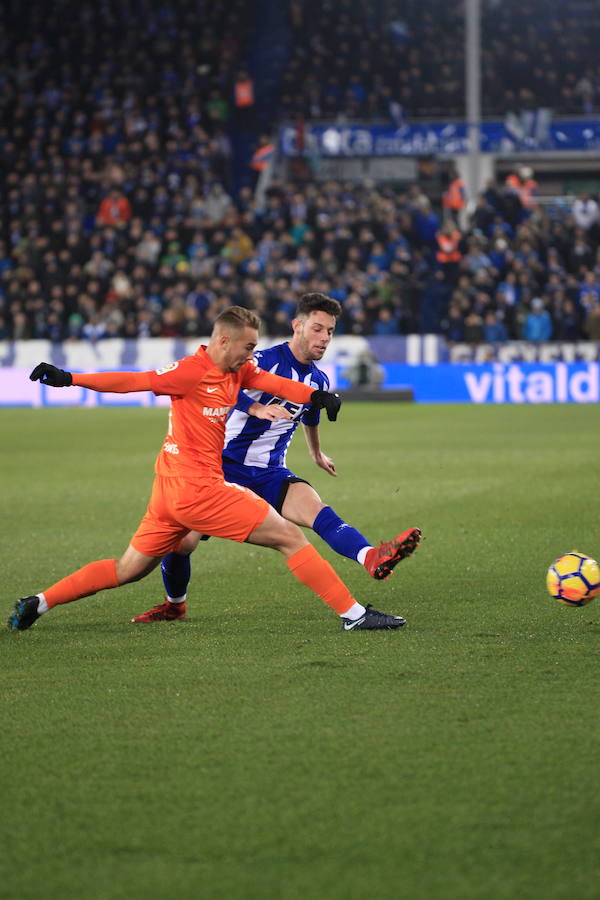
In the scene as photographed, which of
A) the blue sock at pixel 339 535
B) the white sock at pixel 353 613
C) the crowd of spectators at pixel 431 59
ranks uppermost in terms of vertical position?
the crowd of spectators at pixel 431 59

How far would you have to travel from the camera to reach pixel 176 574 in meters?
6.45

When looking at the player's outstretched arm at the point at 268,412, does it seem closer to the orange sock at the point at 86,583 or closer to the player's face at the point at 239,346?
the player's face at the point at 239,346

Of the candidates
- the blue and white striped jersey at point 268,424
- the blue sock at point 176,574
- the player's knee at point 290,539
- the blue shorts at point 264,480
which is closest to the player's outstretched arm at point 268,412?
the player's knee at point 290,539

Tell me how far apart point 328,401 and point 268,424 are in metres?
0.87

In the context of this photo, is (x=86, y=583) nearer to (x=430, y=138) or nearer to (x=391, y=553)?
(x=391, y=553)

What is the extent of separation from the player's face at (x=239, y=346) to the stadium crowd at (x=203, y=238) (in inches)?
771

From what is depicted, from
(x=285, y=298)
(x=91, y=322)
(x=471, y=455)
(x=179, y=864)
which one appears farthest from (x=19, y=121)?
(x=179, y=864)

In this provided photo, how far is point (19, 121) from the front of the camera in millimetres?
32094

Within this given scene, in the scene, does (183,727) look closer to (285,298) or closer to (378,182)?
(285,298)

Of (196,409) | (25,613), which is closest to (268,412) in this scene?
(196,409)

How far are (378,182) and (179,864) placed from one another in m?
30.7

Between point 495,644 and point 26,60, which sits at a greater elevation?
point 26,60

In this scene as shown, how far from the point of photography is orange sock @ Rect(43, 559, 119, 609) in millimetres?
6121

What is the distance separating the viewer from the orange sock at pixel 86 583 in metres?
6.12
